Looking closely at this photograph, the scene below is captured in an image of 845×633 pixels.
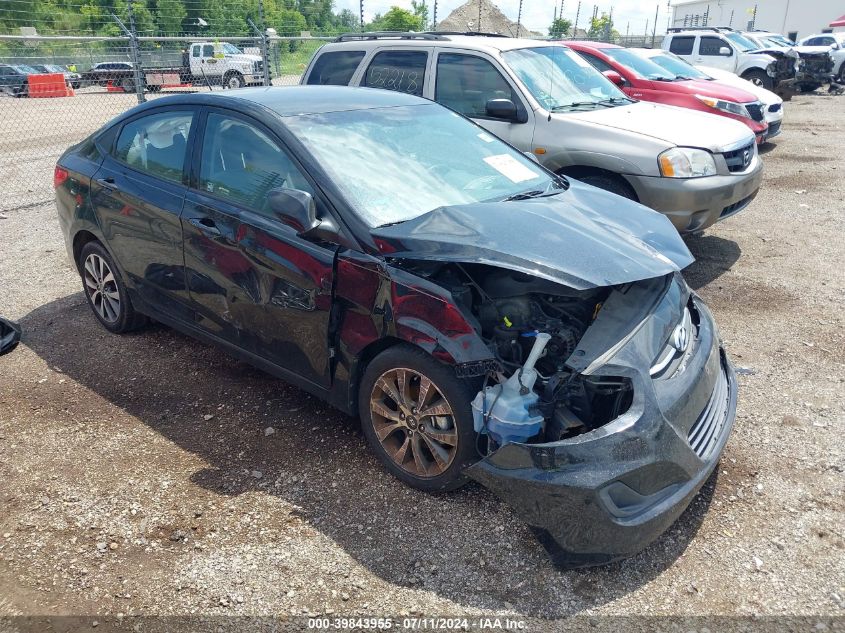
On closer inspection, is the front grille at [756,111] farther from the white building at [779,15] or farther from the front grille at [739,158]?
the white building at [779,15]

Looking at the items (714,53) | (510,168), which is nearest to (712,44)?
(714,53)

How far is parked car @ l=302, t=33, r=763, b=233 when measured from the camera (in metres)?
5.66

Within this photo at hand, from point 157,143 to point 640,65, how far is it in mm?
8308

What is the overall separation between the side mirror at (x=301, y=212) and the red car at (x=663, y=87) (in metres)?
7.72

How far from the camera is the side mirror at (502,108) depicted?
Result: 599 cm

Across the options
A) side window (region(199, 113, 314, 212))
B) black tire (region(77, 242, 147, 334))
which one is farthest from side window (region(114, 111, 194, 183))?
black tire (region(77, 242, 147, 334))

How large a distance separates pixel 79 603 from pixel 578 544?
194 cm

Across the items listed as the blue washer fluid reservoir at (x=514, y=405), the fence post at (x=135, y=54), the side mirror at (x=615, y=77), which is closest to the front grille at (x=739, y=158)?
the side mirror at (x=615, y=77)

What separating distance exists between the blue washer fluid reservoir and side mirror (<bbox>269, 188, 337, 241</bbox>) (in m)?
1.07

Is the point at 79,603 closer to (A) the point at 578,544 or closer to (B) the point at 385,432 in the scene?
(B) the point at 385,432

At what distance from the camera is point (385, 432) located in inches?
126

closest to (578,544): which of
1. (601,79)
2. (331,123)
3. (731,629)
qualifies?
(731,629)

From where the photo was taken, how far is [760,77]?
55.8 ft

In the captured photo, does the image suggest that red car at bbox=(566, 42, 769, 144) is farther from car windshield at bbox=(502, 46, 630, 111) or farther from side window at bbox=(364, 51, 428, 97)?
side window at bbox=(364, 51, 428, 97)
